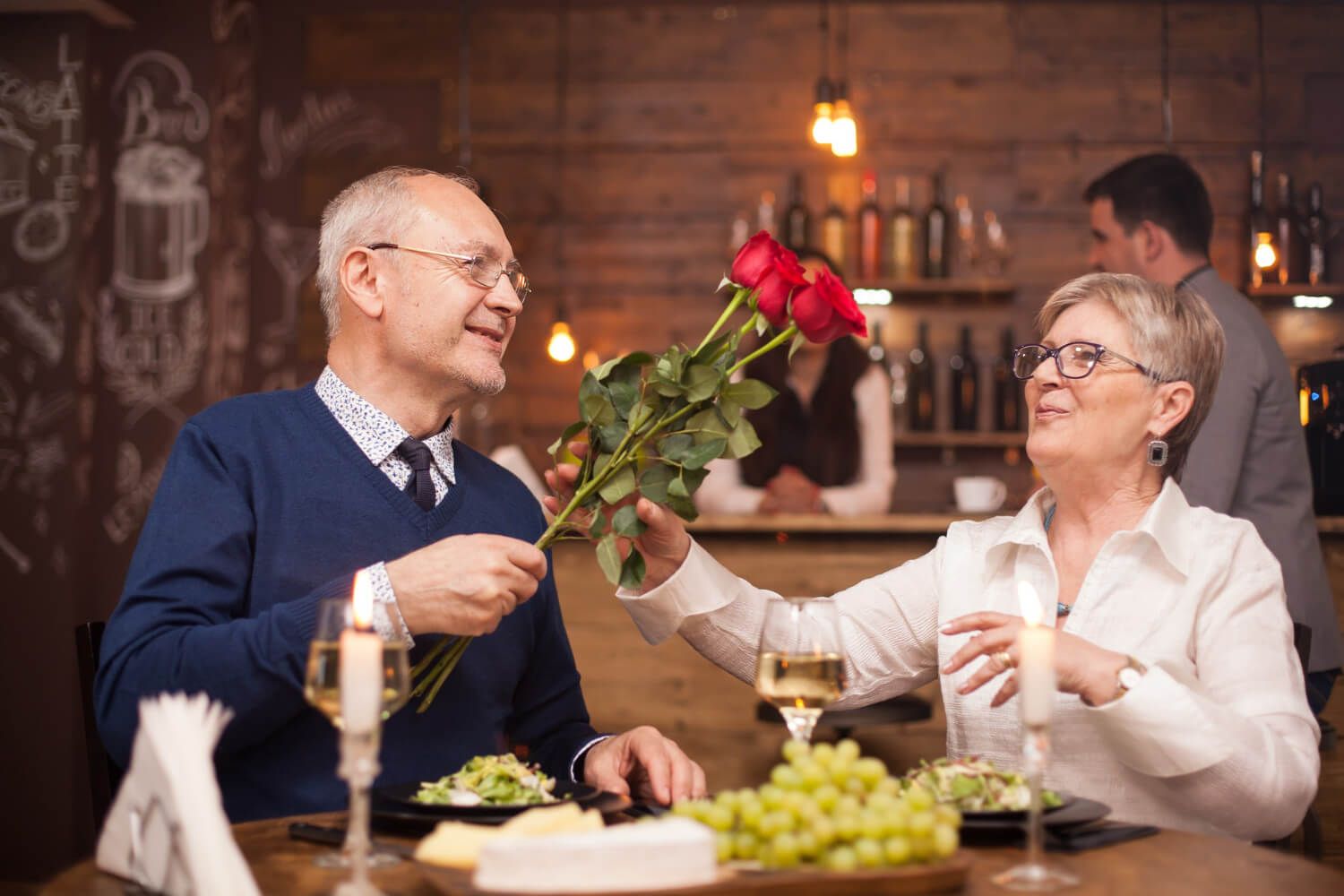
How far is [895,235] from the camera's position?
5426mm

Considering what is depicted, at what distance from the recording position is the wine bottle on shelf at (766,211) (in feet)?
18.1

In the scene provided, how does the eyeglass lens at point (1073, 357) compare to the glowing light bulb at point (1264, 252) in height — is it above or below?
below

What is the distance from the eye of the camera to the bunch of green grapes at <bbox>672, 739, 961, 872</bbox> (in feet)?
3.51

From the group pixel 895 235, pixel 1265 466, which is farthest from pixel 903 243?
pixel 1265 466

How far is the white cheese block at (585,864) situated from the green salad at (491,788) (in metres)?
0.32

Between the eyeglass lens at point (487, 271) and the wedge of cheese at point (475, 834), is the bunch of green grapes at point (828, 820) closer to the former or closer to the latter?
the wedge of cheese at point (475, 834)

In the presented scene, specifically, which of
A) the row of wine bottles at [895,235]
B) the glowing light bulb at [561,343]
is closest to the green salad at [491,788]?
the glowing light bulb at [561,343]

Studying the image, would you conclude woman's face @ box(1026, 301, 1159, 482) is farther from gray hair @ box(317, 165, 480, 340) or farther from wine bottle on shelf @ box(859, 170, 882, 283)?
wine bottle on shelf @ box(859, 170, 882, 283)

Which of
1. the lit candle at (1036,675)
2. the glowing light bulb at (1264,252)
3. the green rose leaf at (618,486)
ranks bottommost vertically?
the lit candle at (1036,675)

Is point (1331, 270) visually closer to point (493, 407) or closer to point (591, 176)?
point (591, 176)

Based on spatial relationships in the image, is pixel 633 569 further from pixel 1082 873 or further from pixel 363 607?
pixel 1082 873

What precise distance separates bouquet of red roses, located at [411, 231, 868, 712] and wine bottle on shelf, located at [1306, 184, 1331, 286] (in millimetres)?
4221

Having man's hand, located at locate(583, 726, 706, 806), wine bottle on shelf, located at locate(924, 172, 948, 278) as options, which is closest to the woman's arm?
wine bottle on shelf, located at locate(924, 172, 948, 278)

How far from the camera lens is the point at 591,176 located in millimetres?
5715
